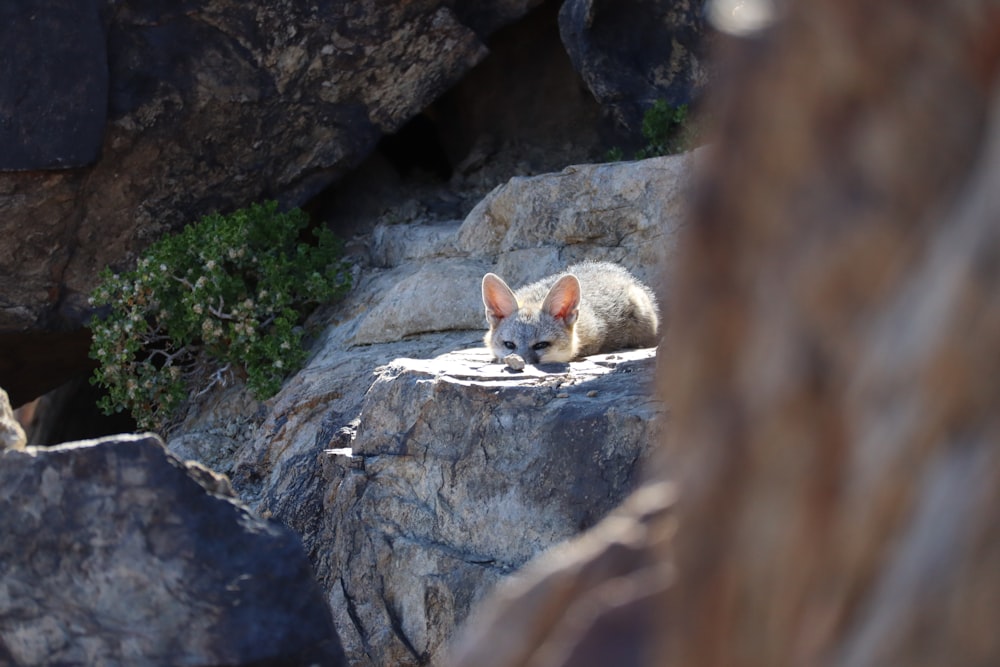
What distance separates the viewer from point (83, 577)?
3.27 metres

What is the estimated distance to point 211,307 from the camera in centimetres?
820

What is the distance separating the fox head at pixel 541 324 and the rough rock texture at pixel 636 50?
2.64 meters

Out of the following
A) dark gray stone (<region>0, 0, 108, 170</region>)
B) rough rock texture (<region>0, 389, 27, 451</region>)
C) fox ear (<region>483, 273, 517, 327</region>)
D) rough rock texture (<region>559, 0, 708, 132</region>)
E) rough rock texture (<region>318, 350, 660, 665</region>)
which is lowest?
rough rock texture (<region>318, 350, 660, 665</region>)

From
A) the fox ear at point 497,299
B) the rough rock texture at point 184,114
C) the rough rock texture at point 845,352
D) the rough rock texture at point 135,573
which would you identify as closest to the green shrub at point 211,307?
the rough rock texture at point 184,114

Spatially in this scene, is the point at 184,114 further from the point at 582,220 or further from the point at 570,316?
the point at 570,316

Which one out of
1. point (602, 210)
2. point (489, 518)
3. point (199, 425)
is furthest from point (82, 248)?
point (489, 518)

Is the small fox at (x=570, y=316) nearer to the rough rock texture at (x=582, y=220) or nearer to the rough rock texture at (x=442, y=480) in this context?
the rough rock texture at (x=442, y=480)

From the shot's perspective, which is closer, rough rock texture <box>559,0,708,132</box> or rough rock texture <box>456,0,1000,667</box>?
rough rock texture <box>456,0,1000,667</box>

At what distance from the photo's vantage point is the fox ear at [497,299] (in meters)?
7.06

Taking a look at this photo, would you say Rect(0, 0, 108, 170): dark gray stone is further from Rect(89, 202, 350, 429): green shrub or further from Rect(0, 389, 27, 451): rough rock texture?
Rect(0, 389, 27, 451): rough rock texture

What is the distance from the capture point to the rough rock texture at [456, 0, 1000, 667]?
126 centimetres

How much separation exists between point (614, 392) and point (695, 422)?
3.39 meters

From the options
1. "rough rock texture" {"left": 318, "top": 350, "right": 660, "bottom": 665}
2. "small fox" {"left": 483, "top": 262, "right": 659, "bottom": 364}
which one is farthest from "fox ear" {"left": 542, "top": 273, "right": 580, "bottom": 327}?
"rough rock texture" {"left": 318, "top": 350, "right": 660, "bottom": 665}

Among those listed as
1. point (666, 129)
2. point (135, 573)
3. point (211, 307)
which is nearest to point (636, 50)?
point (666, 129)
